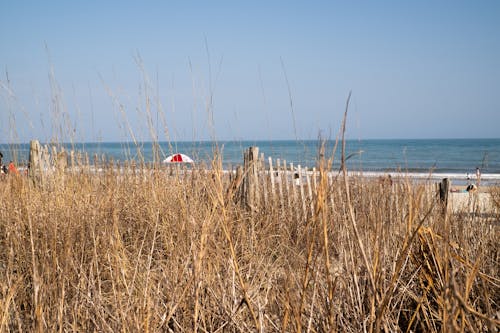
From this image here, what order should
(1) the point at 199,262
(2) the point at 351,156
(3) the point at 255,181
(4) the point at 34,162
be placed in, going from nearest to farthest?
1. (2) the point at 351,156
2. (1) the point at 199,262
3. (3) the point at 255,181
4. (4) the point at 34,162

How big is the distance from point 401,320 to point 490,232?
164 cm

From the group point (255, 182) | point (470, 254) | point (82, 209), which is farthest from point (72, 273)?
point (255, 182)

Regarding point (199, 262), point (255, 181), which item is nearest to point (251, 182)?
point (255, 181)

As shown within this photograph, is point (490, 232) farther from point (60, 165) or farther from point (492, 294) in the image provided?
point (60, 165)

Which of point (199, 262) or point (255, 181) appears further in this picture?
point (255, 181)

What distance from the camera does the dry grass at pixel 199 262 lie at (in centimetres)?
159

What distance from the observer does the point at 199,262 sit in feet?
4.97

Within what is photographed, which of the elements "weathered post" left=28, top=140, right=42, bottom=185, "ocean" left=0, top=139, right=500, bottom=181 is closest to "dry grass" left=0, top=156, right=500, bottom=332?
"ocean" left=0, top=139, right=500, bottom=181

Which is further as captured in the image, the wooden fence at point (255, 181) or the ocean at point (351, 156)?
the wooden fence at point (255, 181)

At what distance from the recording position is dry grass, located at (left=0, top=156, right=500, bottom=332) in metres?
1.59

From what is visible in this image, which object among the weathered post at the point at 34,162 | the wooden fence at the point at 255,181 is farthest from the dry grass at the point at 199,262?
the weathered post at the point at 34,162

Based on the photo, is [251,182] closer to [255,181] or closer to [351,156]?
[255,181]

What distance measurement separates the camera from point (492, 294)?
2123mm

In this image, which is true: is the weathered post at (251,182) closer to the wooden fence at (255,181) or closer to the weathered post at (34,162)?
the wooden fence at (255,181)
